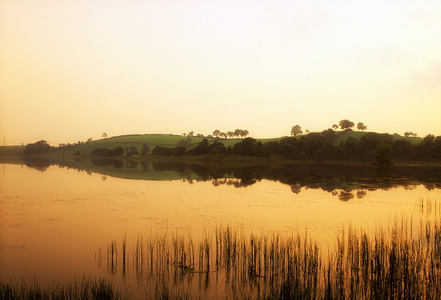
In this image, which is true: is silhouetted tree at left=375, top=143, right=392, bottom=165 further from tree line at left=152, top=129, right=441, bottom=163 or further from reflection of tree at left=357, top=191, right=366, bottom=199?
reflection of tree at left=357, top=191, right=366, bottom=199

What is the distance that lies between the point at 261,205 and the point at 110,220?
1243 cm

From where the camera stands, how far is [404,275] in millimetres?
11695

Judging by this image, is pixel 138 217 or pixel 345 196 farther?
pixel 345 196

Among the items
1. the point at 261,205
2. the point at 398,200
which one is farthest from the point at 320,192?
the point at 261,205

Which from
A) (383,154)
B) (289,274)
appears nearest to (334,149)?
(383,154)

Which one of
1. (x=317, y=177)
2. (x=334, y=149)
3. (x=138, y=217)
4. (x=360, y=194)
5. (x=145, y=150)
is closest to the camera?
(x=138, y=217)

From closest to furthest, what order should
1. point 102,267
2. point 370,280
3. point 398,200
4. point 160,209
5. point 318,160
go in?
point 370,280, point 102,267, point 160,209, point 398,200, point 318,160

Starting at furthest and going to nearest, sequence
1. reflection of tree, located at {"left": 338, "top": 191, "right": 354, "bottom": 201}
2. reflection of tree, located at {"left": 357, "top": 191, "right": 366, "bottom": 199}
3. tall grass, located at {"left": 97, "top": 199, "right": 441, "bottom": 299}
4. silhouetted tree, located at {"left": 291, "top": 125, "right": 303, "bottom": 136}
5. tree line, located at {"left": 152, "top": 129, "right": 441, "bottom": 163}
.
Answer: silhouetted tree, located at {"left": 291, "top": 125, "right": 303, "bottom": 136}, tree line, located at {"left": 152, "top": 129, "right": 441, "bottom": 163}, reflection of tree, located at {"left": 357, "top": 191, "right": 366, "bottom": 199}, reflection of tree, located at {"left": 338, "top": 191, "right": 354, "bottom": 201}, tall grass, located at {"left": 97, "top": 199, "right": 441, "bottom": 299}

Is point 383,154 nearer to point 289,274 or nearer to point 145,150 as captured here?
point 289,274

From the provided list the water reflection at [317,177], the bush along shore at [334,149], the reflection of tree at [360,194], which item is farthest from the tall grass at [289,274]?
the bush along shore at [334,149]

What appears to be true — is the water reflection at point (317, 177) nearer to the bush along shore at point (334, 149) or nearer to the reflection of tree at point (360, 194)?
the reflection of tree at point (360, 194)

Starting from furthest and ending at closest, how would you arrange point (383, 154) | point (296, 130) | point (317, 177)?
point (296, 130), point (383, 154), point (317, 177)

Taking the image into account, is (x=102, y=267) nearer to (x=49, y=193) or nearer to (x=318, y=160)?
(x=49, y=193)

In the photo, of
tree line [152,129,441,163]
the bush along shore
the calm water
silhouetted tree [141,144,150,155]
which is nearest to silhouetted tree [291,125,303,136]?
the bush along shore
